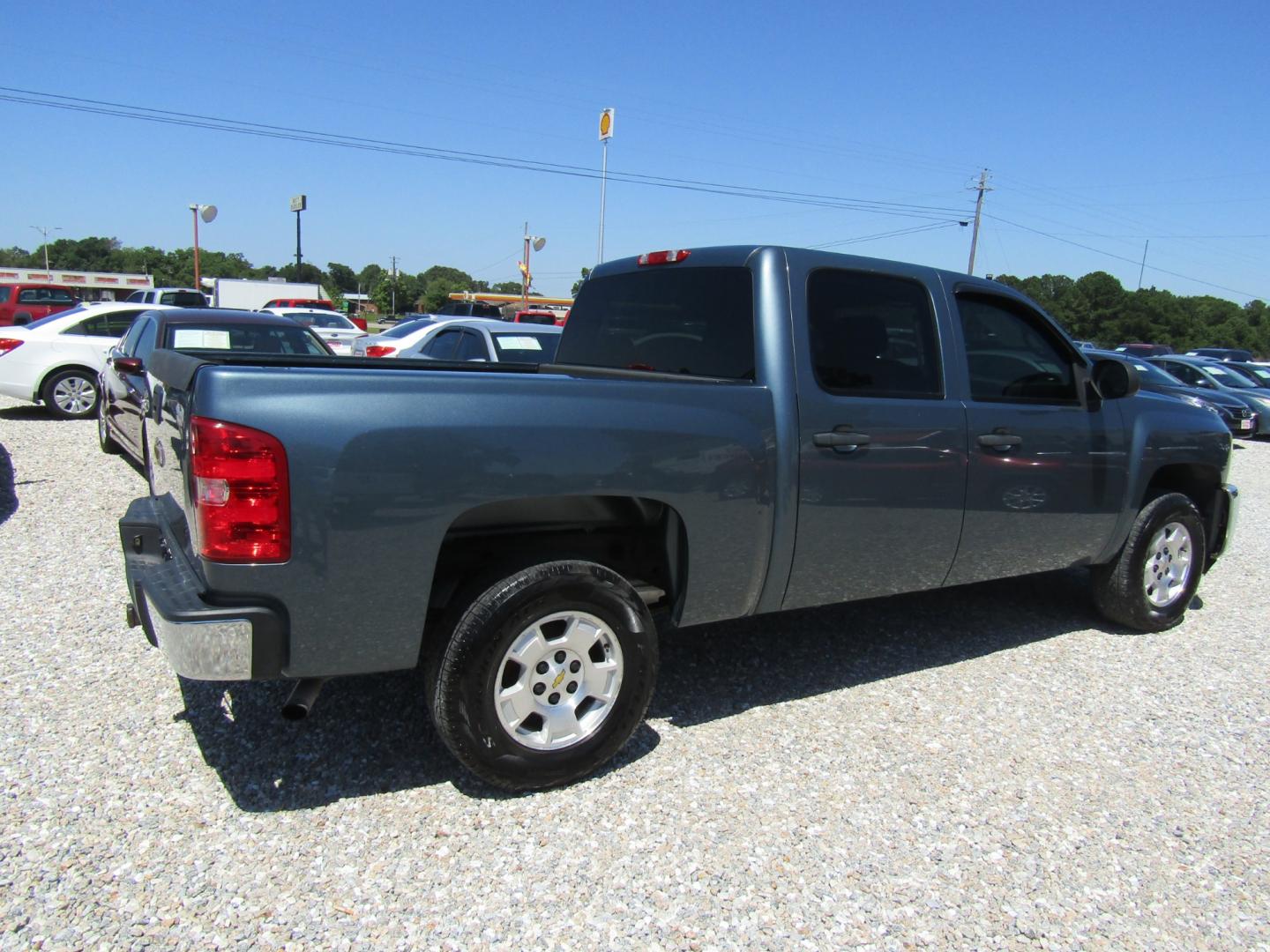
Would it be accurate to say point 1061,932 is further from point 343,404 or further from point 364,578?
point 343,404

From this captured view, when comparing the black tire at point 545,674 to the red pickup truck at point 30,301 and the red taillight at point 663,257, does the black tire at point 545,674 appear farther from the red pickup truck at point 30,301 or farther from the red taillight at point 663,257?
the red pickup truck at point 30,301

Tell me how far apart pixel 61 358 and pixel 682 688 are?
1116 cm

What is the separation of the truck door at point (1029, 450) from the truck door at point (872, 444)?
0.57ft

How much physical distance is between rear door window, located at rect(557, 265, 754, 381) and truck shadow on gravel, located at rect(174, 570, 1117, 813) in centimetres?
147

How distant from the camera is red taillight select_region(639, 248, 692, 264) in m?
4.09

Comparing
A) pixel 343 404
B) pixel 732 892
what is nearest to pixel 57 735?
pixel 343 404

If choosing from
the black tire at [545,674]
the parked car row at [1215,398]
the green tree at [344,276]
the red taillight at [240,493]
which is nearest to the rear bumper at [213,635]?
the red taillight at [240,493]

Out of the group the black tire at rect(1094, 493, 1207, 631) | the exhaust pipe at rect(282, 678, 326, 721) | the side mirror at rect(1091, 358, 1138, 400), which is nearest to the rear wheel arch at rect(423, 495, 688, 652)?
the exhaust pipe at rect(282, 678, 326, 721)

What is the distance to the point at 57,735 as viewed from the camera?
11.2 ft

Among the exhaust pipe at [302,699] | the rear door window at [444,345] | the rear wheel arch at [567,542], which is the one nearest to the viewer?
the exhaust pipe at [302,699]

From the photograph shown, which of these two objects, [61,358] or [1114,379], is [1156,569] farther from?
[61,358]

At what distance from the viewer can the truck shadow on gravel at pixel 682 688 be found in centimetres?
325

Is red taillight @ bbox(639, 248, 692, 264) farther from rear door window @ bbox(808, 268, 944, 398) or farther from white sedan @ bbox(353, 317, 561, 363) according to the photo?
white sedan @ bbox(353, 317, 561, 363)

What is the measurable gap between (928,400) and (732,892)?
2.25 m
